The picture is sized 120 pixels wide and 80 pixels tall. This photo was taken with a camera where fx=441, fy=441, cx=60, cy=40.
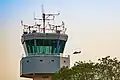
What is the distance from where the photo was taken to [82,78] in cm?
4300

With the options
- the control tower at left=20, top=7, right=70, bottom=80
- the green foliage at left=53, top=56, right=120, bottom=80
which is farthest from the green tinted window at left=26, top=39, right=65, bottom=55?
the green foliage at left=53, top=56, right=120, bottom=80

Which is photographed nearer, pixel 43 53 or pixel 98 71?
pixel 98 71

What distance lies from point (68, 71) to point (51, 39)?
21.7 metres

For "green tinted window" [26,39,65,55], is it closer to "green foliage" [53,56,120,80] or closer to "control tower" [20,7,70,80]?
"control tower" [20,7,70,80]

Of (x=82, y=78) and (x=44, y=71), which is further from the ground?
(x=82, y=78)

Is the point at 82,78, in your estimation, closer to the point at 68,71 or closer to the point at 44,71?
the point at 68,71

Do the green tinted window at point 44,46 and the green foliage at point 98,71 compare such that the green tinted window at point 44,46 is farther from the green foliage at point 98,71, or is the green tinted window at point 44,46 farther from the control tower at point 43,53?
the green foliage at point 98,71

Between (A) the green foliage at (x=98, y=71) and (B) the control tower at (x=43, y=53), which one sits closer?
(A) the green foliage at (x=98, y=71)

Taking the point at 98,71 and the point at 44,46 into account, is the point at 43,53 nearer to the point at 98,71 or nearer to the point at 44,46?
the point at 44,46

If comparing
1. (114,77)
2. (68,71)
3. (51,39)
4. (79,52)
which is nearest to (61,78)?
(68,71)

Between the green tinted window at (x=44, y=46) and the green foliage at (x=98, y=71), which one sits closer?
the green foliage at (x=98, y=71)

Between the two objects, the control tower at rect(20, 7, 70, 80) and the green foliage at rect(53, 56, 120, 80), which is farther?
the control tower at rect(20, 7, 70, 80)

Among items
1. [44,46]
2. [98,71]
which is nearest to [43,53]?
[44,46]

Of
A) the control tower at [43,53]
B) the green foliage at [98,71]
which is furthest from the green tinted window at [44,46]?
the green foliage at [98,71]
